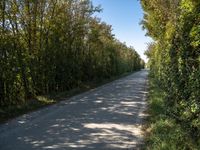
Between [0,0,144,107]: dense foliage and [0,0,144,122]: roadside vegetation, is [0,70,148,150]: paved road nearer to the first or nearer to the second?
[0,0,144,122]: roadside vegetation

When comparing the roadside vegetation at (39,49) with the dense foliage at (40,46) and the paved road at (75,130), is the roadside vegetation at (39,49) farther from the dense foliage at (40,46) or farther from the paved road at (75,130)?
the paved road at (75,130)

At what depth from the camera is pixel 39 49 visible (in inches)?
885

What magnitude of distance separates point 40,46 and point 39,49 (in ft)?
0.79

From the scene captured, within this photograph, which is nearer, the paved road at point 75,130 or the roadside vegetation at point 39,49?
the paved road at point 75,130

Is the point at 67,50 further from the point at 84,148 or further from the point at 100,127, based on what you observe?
the point at 84,148

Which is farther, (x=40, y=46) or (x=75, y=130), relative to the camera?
(x=40, y=46)

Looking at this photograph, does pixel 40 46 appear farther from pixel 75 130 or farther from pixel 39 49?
pixel 75 130

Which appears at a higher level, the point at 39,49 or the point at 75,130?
the point at 39,49

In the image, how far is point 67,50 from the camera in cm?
2841

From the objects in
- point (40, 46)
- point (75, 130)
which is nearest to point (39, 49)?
point (40, 46)

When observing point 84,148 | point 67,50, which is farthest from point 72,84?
point 84,148

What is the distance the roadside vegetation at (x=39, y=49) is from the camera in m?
17.7

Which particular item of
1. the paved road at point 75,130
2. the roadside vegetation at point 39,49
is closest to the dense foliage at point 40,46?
the roadside vegetation at point 39,49

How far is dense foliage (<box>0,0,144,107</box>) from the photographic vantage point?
1798 cm
